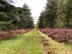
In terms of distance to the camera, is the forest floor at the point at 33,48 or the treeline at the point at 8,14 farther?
the treeline at the point at 8,14

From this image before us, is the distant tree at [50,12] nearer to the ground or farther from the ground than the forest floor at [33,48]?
farther from the ground

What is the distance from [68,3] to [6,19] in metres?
33.4

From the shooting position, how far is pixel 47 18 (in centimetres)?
8356

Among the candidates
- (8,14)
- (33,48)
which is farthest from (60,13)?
(33,48)

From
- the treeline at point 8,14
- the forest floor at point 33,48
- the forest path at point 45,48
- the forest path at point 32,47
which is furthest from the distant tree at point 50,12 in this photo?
the forest floor at point 33,48

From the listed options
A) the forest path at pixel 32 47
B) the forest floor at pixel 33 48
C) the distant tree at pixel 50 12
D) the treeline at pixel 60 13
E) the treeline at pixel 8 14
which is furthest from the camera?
the distant tree at pixel 50 12

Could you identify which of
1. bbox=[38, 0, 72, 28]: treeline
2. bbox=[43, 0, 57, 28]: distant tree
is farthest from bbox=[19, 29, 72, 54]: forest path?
bbox=[43, 0, 57, 28]: distant tree

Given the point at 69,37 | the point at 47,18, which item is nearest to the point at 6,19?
the point at 69,37

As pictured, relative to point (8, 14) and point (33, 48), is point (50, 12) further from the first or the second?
point (33, 48)

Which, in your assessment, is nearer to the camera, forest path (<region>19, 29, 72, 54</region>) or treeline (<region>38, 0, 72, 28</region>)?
forest path (<region>19, 29, 72, 54</region>)

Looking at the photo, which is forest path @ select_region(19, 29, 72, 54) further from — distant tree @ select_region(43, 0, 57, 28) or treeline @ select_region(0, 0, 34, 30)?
distant tree @ select_region(43, 0, 57, 28)

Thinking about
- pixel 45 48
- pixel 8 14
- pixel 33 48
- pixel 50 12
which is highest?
pixel 50 12

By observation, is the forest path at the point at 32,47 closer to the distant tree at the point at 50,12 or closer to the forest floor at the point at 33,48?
the forest floor at the point at 33,48

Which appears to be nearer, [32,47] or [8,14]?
[32,47]
